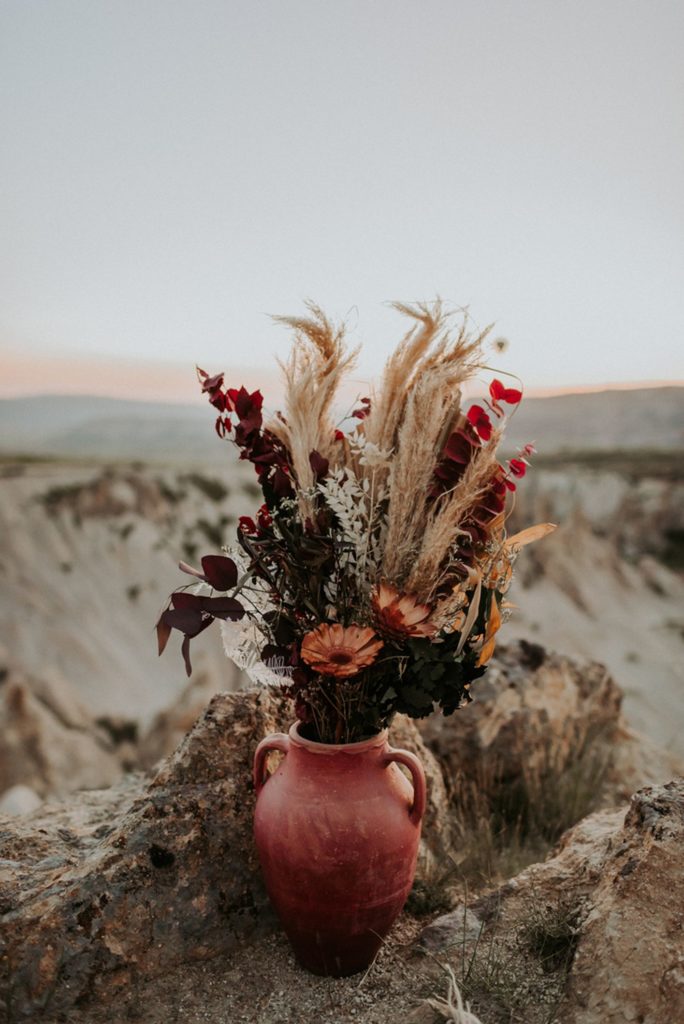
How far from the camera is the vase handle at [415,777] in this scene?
2566mm

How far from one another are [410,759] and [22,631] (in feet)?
42.8

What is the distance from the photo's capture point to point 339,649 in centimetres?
238

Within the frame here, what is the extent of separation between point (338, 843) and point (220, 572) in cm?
88

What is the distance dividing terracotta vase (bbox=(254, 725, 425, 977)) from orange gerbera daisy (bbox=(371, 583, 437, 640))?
0.44 m

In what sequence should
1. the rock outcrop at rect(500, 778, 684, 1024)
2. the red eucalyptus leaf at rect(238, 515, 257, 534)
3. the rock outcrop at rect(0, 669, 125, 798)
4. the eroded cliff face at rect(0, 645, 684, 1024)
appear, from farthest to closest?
1. the rock outcrop at rect(0, 669, 125, 798)
2. the red eucalyptus leaf at rect(238, 515, 257, 534)
3. the eroded cliff face at rect(0, 645, 684, 1024)
4. the rock outcrop at rect(500, 778, 684, 1024)

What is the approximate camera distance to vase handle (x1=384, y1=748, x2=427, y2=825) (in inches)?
101

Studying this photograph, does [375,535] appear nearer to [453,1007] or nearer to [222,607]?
[222,607]

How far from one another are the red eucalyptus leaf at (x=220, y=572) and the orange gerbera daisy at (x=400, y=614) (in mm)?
452

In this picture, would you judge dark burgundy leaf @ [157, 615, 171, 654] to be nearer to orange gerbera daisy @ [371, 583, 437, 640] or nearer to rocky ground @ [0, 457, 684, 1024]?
orange gerbera daisy @ [371, 583, 437, 640]

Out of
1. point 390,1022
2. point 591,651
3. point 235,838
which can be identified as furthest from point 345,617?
point 591,651

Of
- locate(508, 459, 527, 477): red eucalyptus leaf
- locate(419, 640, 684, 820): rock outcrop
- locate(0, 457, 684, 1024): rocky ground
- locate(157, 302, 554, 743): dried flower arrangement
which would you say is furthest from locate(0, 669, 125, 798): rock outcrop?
locate(508, 459, 527, 477): red eucalyptus leaf

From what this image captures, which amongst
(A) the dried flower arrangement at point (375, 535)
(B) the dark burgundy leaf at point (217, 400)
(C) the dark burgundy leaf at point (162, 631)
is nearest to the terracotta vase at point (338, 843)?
(A) the dried flower arrangement at point (375, 535)

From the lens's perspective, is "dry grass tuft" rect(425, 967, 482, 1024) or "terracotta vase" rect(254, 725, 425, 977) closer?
"dry grass tuft" rect(425, 967, 482, 1024)

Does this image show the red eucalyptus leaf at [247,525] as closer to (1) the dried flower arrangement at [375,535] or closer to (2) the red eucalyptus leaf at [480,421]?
(1) the dried flower arrangement at [375,535]
